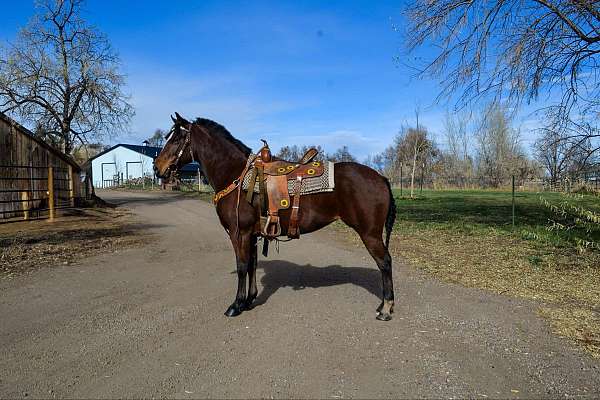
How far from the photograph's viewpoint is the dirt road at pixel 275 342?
2957 mm

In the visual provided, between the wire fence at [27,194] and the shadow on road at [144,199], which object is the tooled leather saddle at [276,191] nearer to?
the wire fence at [27,194]

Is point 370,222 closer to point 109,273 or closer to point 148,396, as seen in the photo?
point 148,396

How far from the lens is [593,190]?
6102 millimetres

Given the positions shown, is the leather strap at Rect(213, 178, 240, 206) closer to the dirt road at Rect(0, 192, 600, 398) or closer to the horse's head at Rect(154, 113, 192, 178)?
the horse's head at Rect(154, 113, 192, 178)

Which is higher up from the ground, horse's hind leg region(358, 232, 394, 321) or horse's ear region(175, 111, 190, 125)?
horse's ear region(175, 111, 190, 125)

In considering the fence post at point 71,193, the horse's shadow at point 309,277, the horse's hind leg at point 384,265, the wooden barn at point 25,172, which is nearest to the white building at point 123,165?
the fence post at point 71,193

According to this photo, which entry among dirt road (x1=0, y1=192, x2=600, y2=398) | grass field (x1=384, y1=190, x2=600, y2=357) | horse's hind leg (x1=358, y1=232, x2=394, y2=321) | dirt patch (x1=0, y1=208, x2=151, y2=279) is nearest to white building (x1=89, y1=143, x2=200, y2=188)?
dirt patch (x1=0, y1=208, x2=151, y2=279)

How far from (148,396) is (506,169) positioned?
162 ft

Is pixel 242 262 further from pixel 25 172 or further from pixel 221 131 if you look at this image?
pixel 25 172

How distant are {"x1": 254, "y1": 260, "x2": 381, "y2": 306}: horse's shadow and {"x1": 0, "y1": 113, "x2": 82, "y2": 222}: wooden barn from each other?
10333mm

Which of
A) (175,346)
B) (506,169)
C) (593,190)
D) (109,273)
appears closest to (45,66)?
(109,273)

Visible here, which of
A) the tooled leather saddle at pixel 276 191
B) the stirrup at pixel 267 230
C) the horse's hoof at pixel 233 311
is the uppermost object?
the tooled leather saddle at pixel 276 191

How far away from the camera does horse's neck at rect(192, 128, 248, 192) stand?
5.00m

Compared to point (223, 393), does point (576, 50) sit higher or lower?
higher
